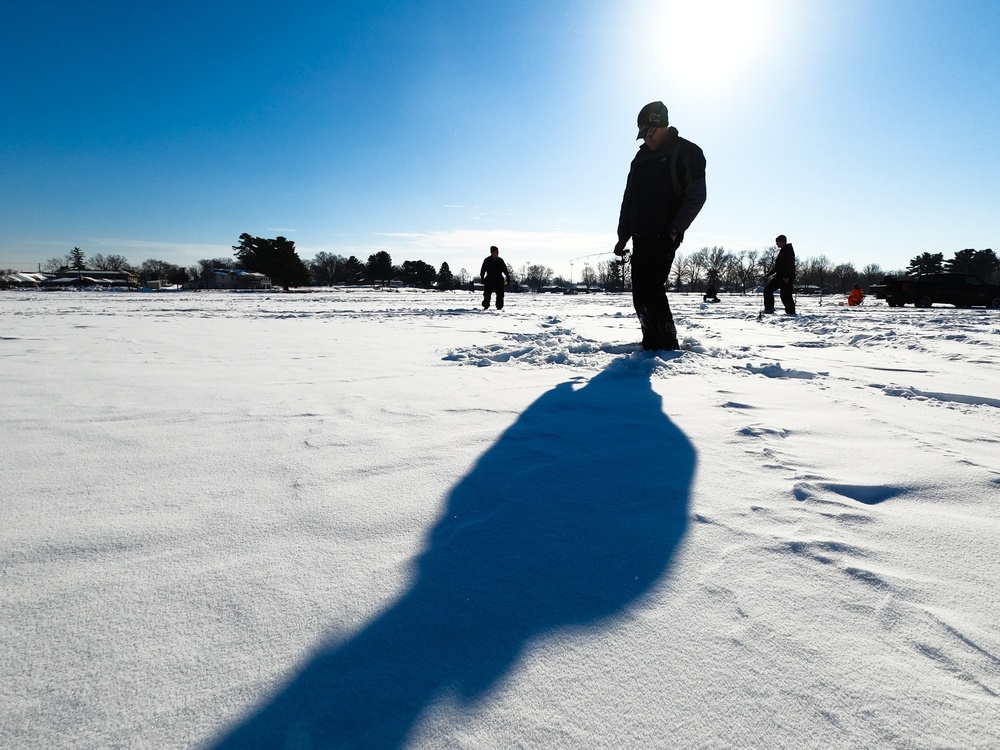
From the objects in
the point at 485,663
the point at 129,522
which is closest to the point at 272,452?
the point at 129,522

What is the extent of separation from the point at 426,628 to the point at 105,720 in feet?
1.49

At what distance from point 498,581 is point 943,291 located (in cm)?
2377

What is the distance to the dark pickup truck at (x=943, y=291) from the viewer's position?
56.9 ft

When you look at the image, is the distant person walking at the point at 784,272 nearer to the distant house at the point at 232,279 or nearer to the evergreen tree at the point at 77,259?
the distant house at the point at 232,279

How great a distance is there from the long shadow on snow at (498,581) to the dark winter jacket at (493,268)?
9.85 m

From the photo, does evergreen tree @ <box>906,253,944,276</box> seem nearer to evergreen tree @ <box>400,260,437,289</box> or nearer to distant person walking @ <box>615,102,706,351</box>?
evergreen tree @ <box>400,260,437,289</box>

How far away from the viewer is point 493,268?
1129cm

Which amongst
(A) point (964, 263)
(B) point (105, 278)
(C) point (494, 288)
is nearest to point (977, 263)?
(A) point (964, 263)

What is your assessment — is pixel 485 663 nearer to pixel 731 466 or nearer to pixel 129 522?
pixel 129 522

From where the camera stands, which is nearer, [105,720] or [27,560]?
[105,720]

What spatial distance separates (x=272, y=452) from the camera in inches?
65.5

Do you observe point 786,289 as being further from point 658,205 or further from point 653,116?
point 653,116

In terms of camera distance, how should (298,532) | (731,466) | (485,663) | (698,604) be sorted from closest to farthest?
(485,663), (698,604), (298,532), (731,466)

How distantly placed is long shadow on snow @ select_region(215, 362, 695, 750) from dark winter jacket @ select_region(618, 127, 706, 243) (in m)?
2.77
